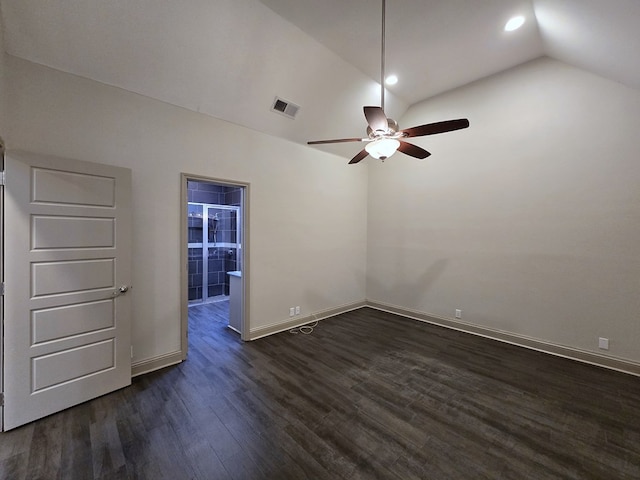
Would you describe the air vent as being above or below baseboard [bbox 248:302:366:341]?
above

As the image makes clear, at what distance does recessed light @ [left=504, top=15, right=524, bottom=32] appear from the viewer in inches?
113

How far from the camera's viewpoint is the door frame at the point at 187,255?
3170 millimetres

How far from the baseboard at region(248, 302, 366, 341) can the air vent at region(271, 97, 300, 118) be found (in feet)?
10.4

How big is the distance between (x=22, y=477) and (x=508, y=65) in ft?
21.1

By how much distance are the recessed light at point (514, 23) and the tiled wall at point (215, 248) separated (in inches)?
199

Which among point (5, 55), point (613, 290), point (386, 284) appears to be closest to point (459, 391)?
point (613, 290)

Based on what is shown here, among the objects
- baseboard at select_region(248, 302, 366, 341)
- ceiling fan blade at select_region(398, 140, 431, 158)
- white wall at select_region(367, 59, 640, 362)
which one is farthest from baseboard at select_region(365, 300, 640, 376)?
ceiling fan blade at select_region(398, 140, 431, 158)

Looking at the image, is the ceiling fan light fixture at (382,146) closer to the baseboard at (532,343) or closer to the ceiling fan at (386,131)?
the ceiling fan at (386,131)

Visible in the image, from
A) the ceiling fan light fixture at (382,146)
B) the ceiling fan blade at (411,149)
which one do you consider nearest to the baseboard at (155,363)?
the ceiling fan light fixture at (382,146)

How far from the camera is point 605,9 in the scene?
2158 millimetres

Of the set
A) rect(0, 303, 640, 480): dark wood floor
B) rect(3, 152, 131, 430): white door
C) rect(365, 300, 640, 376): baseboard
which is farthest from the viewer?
rect(365, 300, 640, 376): baseboard

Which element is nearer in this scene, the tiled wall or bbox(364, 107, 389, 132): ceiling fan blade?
bbox(364, 107, 389, 132): ceiling fan blade

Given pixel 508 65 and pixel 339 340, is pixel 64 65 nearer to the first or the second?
pixel 339 340

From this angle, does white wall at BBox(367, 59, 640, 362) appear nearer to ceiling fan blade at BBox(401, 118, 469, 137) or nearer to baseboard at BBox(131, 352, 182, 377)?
ceiling fan blade at BBox(401, 118, 469, 137)
